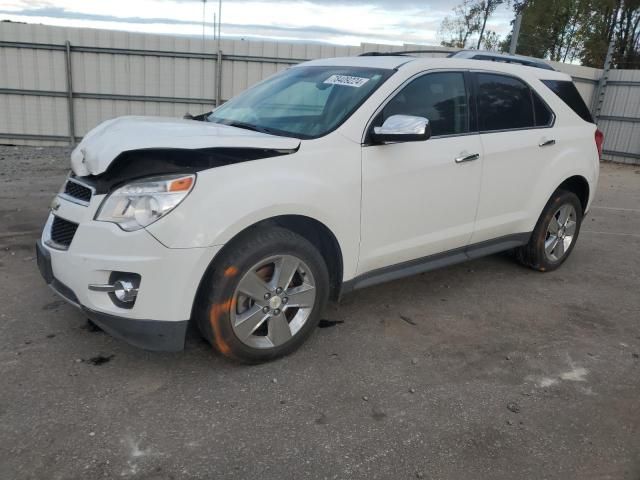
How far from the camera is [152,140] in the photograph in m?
2.85

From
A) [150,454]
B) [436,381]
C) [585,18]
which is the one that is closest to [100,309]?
[150,454]

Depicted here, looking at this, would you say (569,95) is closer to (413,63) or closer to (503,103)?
(503,103)

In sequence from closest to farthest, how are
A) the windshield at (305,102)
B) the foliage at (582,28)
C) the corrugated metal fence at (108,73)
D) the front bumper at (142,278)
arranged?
the front bumper at (142,278)
the windshield at (305,102)
the corrugated metal fence at (108,73)
the foliage at (582,28)

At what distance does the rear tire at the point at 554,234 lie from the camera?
4.85 metres

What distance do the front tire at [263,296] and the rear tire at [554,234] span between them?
8.03ft

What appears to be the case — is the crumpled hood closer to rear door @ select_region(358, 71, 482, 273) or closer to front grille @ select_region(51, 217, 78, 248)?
front grille @ select_region(51, 217, 78, 248)

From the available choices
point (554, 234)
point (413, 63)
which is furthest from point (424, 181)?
point (554, 234)

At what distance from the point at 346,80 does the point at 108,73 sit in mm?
10122

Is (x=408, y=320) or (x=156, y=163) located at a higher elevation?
(x=156, y=163)

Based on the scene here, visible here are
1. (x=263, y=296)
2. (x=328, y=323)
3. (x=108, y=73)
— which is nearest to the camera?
(x=263, y=296)

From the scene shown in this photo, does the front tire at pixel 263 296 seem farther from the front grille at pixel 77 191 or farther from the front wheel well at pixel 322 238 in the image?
the front grille at pixel 77 191

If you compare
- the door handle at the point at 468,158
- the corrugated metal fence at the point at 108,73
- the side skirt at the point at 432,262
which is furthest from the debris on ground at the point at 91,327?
the corrugated metal fence at the point at 108,73

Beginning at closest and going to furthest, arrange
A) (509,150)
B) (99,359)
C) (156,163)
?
(156,163), (99,359), (509,150)

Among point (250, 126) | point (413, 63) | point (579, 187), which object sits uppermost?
point (413, 63)
